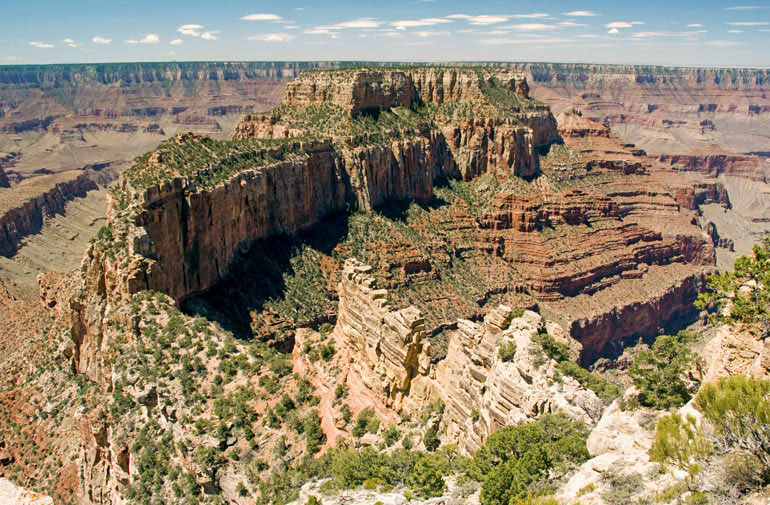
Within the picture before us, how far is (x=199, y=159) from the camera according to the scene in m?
68.2

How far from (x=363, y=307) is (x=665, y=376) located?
18715 millimetres

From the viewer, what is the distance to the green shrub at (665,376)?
25.5 meters

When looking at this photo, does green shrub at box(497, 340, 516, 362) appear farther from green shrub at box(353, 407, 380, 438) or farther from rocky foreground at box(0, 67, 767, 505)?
green shrub at box(353, 407, 380, 438)

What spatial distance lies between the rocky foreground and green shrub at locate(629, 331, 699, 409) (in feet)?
2.21

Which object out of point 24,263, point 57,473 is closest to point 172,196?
point 57,473

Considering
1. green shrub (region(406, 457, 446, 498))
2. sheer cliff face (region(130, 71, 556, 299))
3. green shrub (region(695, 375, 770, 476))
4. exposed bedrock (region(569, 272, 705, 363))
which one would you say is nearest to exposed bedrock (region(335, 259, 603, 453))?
green shrub (region(406, 457, 446, 498))

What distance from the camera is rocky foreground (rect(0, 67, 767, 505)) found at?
3047 centimetres

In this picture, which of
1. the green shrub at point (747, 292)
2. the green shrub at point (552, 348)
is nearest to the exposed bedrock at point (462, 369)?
the green shrub at point (552, 348)

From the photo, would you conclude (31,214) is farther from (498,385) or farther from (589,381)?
(589,381)

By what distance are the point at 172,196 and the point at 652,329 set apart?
77.7m

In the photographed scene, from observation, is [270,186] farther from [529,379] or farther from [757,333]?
[757,333]

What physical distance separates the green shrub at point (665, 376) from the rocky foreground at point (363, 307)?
0.67m

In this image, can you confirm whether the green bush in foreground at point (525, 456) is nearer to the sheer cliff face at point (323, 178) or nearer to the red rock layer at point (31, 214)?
the sheer cliff face at point (323, 178)

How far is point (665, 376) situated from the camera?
86.3 feet
